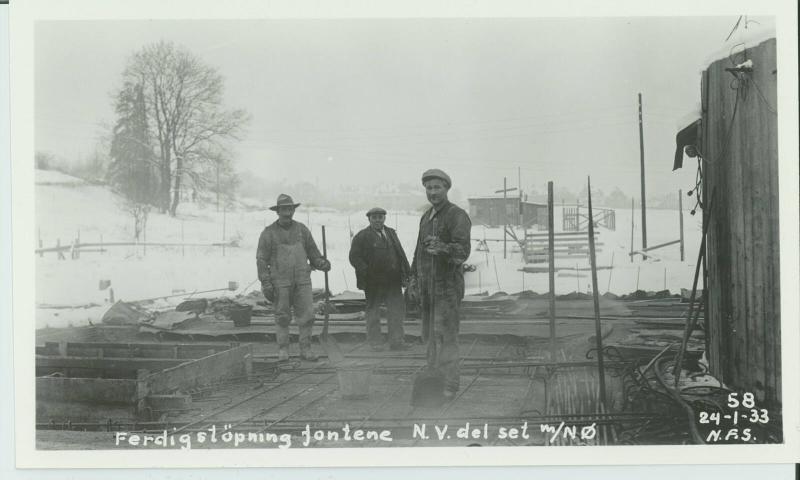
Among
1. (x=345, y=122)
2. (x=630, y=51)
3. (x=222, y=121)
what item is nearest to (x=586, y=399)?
(x=630, y=51)

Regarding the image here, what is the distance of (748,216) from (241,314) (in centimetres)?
634

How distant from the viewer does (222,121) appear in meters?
7.00

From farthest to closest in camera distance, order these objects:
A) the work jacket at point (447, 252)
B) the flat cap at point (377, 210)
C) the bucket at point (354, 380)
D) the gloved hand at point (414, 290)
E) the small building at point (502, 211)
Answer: the small building at point (502, 211) < the flat cap at point (377, 210) < the gloved hand at point (414, 290) < the bucket at point (354, 380) < the work jacket at point (447, 252)

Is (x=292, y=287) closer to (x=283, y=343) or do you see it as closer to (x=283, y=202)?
(x=283, y=343)

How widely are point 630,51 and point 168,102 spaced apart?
14.9 ft

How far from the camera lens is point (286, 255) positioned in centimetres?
737

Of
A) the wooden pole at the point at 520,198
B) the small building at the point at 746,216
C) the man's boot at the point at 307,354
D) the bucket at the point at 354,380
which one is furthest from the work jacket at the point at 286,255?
the small building at the point at 746,216

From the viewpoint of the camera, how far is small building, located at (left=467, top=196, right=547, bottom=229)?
8000mm

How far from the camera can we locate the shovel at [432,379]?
562 centimetres

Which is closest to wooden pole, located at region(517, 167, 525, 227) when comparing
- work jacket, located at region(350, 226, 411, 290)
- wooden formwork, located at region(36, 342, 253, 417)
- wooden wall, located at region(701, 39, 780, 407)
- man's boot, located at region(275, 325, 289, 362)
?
work jacket, located at region(350, 226, 411, 290)

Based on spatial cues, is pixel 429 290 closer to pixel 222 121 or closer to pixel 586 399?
pixel 586 399

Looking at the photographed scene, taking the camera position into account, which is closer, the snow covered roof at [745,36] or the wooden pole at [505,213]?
the snow covered roof at [745,36]

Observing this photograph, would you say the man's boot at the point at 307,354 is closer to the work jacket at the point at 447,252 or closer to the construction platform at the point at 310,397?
the construction platform at the point at 310,397

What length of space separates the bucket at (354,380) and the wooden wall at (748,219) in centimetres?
313
